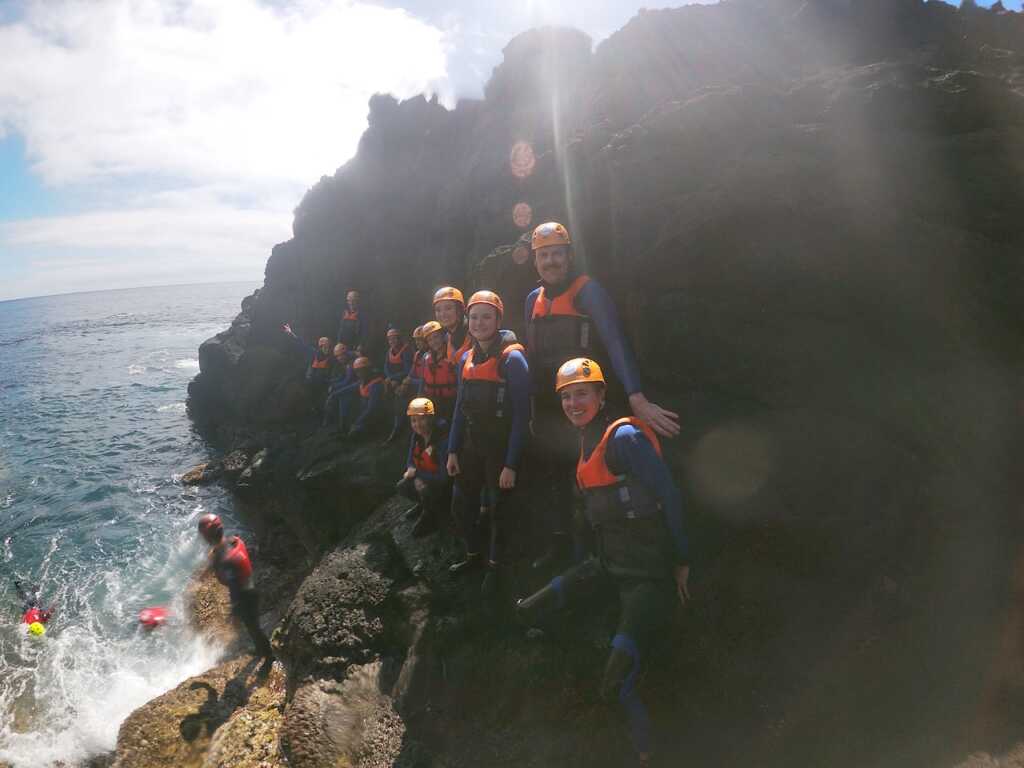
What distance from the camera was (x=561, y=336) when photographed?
5.49 meters

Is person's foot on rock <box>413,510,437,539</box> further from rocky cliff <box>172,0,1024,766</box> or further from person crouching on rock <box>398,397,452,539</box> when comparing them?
rocky cliff <box>172,0,1024,766</box>

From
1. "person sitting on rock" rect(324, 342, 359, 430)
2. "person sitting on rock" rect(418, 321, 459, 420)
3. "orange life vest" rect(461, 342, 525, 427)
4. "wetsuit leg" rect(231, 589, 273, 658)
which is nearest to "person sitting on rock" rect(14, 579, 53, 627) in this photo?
"person sitting on rock" rect(324, 342, 359, 430)

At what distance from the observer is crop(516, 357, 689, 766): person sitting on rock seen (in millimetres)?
4055

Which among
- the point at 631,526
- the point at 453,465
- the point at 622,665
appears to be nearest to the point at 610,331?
the point at 631,526

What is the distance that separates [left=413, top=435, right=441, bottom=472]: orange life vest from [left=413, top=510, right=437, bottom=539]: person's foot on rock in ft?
2.17

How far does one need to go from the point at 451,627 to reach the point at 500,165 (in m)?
12.9

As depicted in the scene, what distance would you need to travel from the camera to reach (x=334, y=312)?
2367 cm

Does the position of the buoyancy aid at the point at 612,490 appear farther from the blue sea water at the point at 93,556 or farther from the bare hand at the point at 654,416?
the blue sea water at the point at 93,556

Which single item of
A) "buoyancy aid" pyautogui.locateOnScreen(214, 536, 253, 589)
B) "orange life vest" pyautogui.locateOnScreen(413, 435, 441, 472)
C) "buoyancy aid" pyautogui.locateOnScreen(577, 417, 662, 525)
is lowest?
"buoyancy aid" pyautogui.locateOnScreen(214, 536, 253, 589)

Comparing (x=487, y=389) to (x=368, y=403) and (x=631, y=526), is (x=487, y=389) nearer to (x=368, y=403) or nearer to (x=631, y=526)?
(x=631, y=526)

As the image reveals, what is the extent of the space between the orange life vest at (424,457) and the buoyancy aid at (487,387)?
1.66 m

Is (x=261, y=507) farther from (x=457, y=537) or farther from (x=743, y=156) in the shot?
(x=743, y=156)

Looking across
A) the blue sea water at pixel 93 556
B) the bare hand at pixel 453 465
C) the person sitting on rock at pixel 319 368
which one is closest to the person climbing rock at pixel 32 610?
the blue sea water at pixel 93 556

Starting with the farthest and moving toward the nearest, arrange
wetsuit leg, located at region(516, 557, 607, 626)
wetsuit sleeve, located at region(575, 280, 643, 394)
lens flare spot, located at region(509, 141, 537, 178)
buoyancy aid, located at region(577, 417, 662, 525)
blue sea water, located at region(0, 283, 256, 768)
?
lens flare spot, located at region(509, 141, 537, 178) < blue sea water, located at region(0, 283, 256, 768) < wetsuit sleeve, located at region(575, 280, 643, 394) < wetsuit leg, located at region(516, 557, 607, 626) < buoyancy aid, located at region(577, 417, 662, 525)
